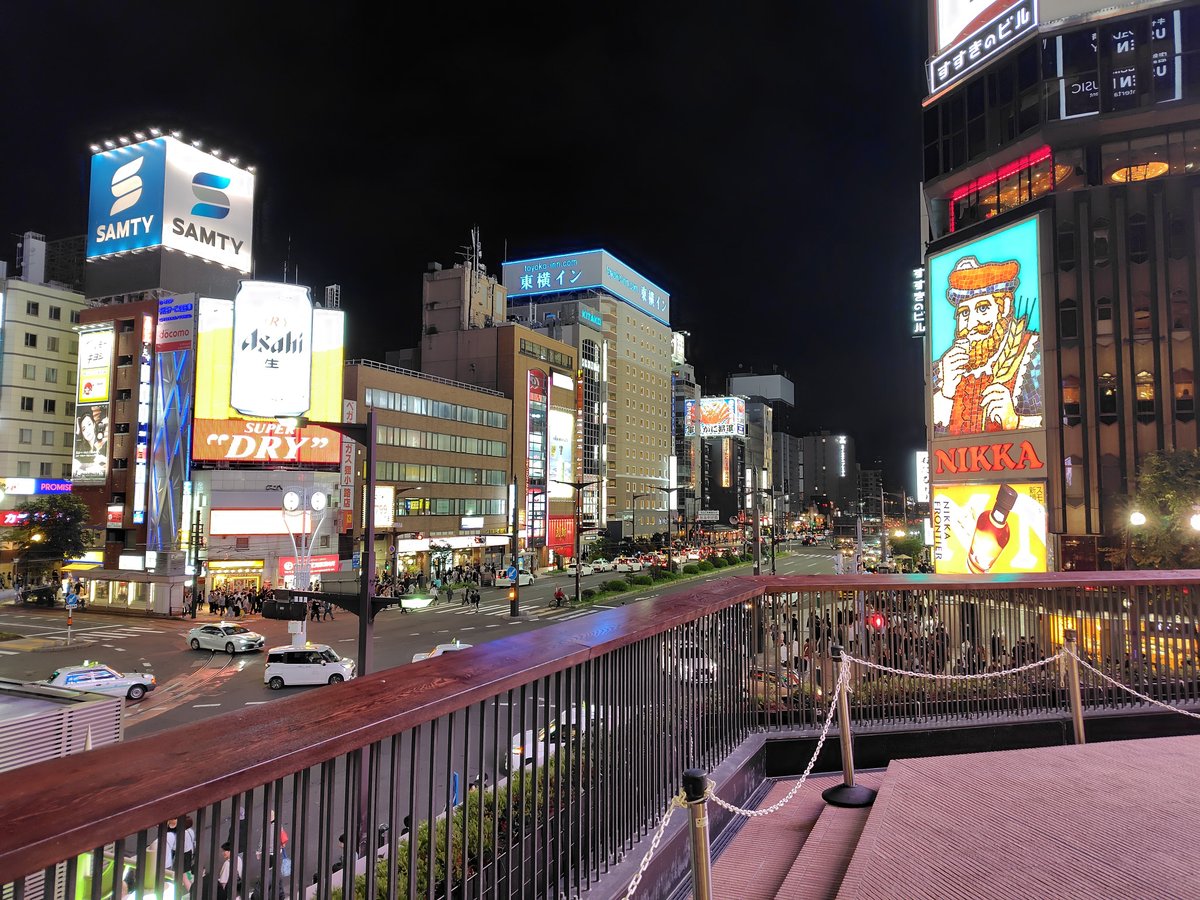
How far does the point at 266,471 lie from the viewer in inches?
1773

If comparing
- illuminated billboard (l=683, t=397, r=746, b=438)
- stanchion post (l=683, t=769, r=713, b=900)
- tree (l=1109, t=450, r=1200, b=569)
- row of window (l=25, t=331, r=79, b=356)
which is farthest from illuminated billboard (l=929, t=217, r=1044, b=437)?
illuminated billboard (l=683, t=397, r=746, b=438)

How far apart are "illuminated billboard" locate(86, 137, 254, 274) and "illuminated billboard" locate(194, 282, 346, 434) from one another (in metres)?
10.3

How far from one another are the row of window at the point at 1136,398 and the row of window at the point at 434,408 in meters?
40.4

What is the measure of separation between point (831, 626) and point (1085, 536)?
37.0 meters

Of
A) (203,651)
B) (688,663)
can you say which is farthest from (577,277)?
(688,663)

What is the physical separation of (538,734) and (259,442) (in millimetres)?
46001

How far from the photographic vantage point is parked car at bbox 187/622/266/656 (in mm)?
29422

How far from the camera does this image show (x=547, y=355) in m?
75.0

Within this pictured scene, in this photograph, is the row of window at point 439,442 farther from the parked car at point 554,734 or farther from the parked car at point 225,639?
the parked car at point 554,734

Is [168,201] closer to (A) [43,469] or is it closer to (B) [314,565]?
(A) [43,469]

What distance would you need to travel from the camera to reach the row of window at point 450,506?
179 feet

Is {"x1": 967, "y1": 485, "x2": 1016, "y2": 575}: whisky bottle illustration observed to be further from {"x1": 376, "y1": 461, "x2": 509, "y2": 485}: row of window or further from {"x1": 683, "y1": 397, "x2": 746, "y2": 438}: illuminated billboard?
{"x1": 683, "y1": 397, "x2": 746, "y2": 438}: illuminated billboard

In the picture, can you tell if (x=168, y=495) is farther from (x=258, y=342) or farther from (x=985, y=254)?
(x=985, y=254)

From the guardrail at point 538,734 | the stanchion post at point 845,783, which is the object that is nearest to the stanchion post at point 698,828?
the guardrail at point 538,734
